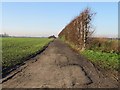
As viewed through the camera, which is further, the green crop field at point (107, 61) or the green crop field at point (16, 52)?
the green crop field at point (16, 52)

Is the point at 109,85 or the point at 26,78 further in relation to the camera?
the point at 26,78

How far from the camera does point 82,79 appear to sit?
11.1 metres

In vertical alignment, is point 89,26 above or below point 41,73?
above

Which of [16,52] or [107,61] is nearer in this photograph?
[107,61]

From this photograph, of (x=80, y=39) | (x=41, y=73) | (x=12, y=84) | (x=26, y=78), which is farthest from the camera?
(x=80, y=39)

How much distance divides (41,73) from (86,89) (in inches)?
159

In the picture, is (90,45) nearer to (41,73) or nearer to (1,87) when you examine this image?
(41,73)

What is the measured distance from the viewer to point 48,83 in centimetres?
1019

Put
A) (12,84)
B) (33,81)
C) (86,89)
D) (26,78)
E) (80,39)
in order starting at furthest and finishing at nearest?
(80,39), (26,78), (33,81), (12,84), (86,89)

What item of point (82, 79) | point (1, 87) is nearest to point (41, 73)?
point (82, 79)

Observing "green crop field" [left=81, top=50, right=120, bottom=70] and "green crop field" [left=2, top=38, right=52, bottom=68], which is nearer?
"green crop field" [left=81, top=50, right=120, bottom=70]

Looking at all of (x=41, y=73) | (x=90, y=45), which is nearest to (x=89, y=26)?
(x=90, y=45)

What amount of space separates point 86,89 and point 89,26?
2379 centimetres

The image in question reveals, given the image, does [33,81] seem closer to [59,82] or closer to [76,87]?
[59,82]
